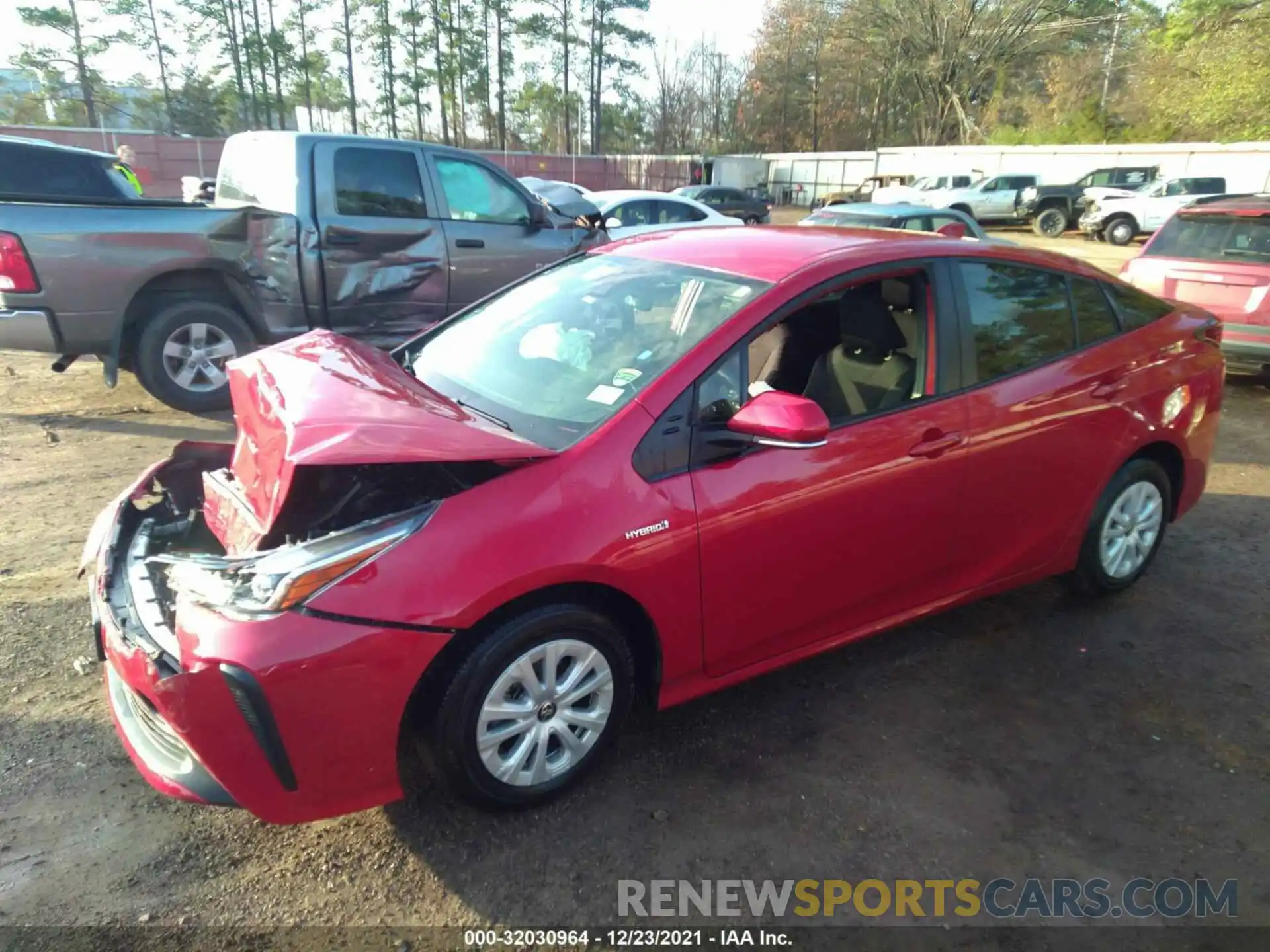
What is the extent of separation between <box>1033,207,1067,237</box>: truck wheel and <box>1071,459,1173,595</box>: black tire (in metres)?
27.1

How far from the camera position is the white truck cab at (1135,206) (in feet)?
79.8

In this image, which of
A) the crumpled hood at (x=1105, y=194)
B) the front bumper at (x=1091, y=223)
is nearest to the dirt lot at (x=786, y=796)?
the front bumper at (x=1091, y=223)

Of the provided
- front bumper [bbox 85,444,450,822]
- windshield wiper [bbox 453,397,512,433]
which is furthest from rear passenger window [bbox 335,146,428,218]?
front bumper [bbox 85,444,450,822]

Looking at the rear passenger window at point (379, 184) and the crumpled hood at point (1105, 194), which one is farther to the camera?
the crumpled hood at point (1105, 194)

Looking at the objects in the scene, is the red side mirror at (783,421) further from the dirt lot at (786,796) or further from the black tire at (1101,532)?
the black tire at (1101,532)

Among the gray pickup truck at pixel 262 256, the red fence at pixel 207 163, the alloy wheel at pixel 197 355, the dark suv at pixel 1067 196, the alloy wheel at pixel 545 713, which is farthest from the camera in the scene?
the dark suv at pixel 1067 196

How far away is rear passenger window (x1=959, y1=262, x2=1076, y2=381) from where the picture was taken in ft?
10.8

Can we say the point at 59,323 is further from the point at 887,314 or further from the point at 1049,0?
the point at 1049,0

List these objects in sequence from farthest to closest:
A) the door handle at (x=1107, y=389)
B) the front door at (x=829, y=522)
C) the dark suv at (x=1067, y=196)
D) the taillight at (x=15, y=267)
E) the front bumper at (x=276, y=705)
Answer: the dark suv at (x=1067, y=196) < the taillight at (x=15, y=267) < the door handle at (x=1107, y=389) < the front door at (x=829, y=522) < the front bumper at (x=276, y=705)

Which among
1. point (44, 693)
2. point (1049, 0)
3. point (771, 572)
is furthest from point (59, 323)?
point (1049, 0)

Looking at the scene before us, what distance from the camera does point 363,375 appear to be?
286cm

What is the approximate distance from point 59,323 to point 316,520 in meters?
4.48

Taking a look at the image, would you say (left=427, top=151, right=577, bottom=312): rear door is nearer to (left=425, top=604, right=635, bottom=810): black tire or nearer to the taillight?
the taillight

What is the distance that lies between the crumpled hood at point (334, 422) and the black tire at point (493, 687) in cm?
48
